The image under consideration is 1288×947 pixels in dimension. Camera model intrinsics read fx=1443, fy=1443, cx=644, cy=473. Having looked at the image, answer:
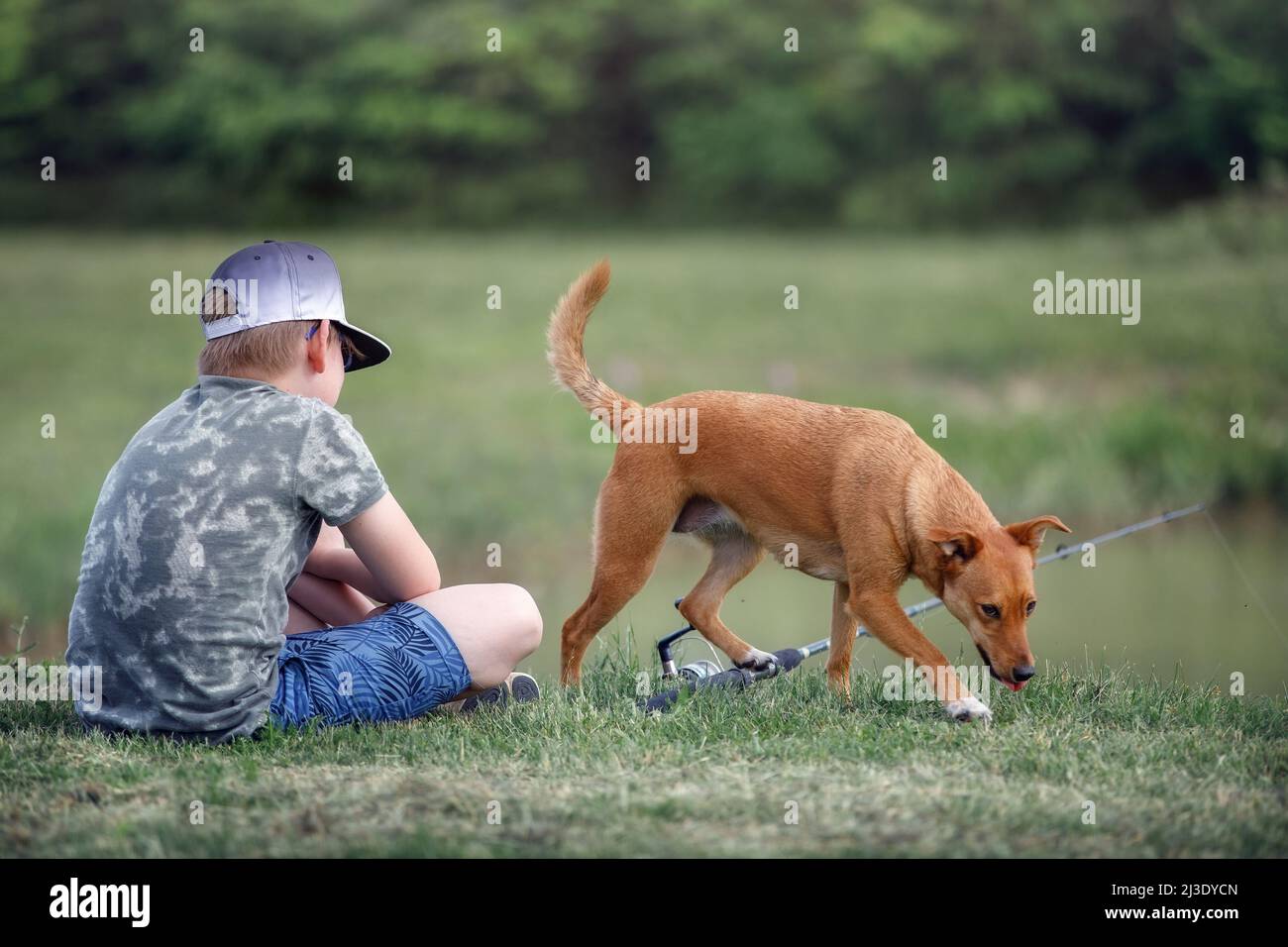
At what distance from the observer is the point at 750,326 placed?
1712 centimetres

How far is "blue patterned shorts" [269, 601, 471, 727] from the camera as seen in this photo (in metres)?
3.86

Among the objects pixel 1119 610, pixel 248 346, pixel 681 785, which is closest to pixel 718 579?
pixel 681 785

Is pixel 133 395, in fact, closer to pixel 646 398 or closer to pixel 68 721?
pixel 646 398

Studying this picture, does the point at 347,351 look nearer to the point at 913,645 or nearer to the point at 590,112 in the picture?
the point at 913,645

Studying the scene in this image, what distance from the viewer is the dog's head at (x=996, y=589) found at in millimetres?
4109

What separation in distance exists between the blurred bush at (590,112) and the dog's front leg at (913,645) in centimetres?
2079

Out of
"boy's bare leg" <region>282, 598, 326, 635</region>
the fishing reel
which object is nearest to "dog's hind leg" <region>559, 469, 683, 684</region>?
the fishing reel

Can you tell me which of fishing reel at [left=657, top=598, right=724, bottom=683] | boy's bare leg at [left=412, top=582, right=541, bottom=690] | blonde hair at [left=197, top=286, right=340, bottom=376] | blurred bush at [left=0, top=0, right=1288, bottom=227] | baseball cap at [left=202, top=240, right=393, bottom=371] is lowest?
fishing reel at [left=657, top=598, right=724, bottom=683]

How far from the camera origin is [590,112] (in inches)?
1053

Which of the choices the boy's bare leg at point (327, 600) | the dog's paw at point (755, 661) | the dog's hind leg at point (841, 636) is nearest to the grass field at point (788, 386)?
the dog's hind leg at point (841, 636)

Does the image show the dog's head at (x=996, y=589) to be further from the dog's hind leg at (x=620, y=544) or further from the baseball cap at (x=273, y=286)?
the baseball cap at (x=273, y=286)

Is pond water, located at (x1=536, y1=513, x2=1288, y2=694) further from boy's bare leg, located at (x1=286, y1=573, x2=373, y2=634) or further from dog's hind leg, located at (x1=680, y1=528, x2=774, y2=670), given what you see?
boy's bare leg, located at (x1=286, y1=573, x2=373, y2=634)
